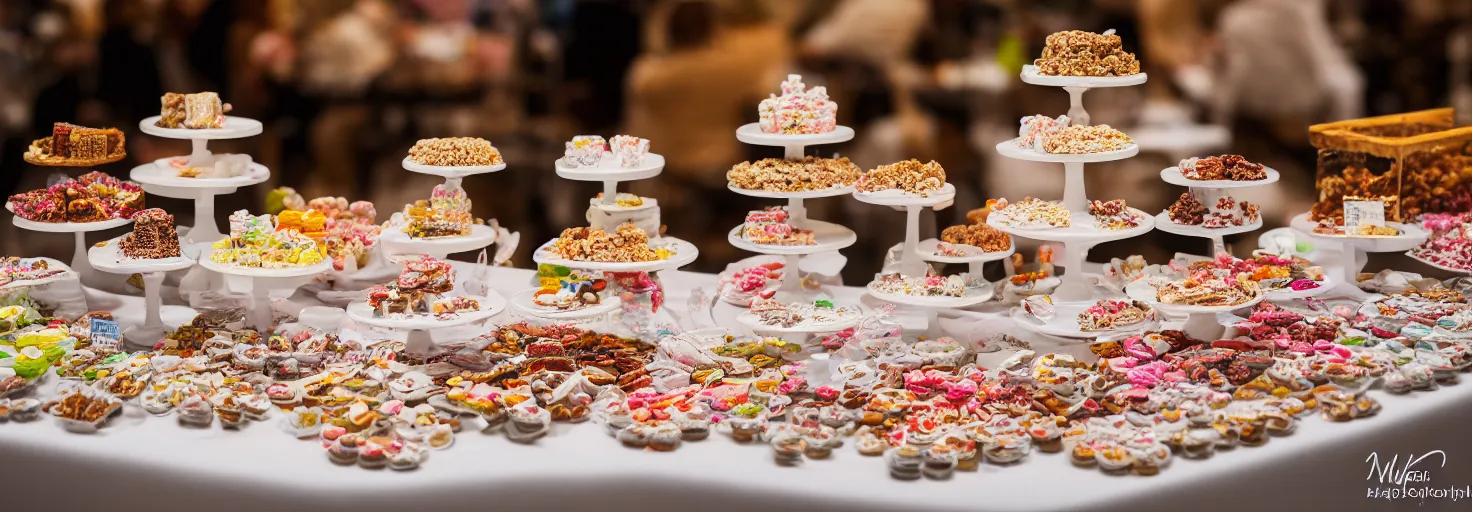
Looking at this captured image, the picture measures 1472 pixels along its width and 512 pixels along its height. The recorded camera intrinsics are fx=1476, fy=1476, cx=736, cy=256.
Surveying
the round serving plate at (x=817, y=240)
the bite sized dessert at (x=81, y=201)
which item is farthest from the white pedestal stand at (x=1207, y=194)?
the bite sized dessert at (x=81, y=201)

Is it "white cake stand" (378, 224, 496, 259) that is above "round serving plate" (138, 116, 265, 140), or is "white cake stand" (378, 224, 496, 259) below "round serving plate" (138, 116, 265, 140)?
below

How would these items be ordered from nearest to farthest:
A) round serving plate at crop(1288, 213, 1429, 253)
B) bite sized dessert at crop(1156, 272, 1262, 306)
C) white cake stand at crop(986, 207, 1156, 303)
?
bite sized dessert at crop(1156, 272, 1262, 306) < white cake stand at crop(986, 207, 1156, 303) < round serving plate at crop(1288, 213, 1429, 253)

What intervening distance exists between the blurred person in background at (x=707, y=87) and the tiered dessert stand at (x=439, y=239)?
215 cm

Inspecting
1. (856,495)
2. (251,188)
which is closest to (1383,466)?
(856,495)

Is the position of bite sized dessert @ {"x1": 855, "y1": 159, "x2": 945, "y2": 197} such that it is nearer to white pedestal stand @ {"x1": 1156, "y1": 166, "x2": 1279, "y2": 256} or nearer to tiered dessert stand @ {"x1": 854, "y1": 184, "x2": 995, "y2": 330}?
tiered dessert stand @ {"x1": 854, "y1": 184, "x2": 995, "y2": 330}

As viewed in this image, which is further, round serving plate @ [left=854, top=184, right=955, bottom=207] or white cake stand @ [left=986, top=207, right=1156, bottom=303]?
round serving plate @ [left=854, top=184, right=955, bottom=207]

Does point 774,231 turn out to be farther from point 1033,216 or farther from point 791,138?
point 1033,216

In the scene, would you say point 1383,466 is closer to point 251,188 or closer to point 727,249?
point 727,249

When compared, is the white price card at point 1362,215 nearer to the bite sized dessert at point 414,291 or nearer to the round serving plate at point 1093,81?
the round serving plate at point 1093,81

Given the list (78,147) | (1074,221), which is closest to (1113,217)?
(1074,221)

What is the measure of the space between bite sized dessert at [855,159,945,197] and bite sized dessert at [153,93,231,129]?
2684mm

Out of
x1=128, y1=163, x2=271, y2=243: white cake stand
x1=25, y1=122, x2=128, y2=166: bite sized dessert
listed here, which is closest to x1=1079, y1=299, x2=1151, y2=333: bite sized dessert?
x1=128, y1=163, x2=271, y2=243: white cake stand

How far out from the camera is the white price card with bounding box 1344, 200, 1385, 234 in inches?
237

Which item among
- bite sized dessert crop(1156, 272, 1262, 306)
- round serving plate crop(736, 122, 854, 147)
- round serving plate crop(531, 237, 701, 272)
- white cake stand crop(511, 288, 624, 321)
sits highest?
round serving plate crop(736, 122, 854, 147)
